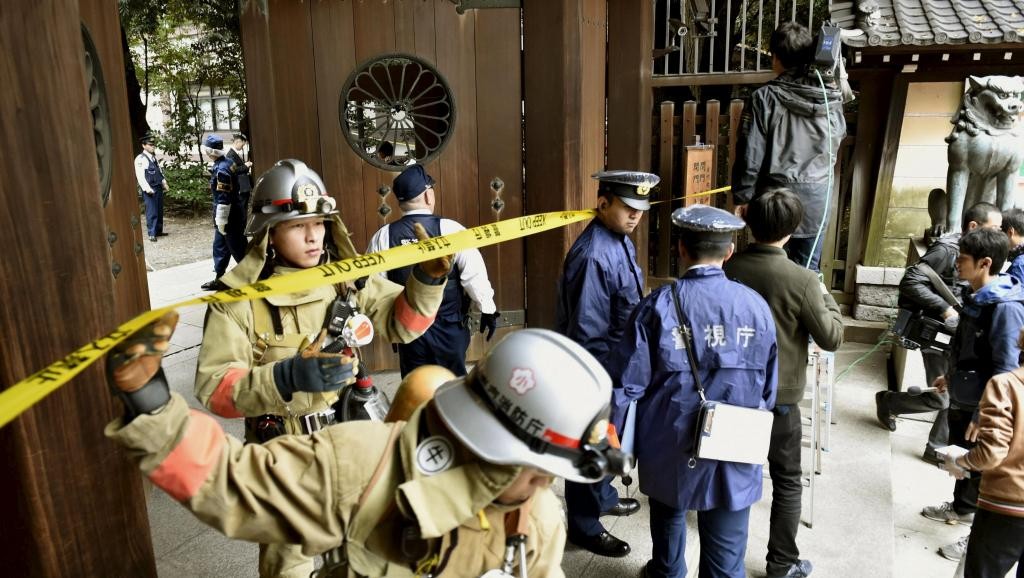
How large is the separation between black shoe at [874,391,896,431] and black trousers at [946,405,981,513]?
3.22ft

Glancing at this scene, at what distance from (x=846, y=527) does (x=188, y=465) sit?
12.6ft

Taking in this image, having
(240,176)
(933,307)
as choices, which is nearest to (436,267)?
(933,307)

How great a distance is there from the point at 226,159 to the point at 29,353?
8.19 m

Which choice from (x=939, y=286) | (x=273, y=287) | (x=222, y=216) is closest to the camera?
(x=273, y=287)

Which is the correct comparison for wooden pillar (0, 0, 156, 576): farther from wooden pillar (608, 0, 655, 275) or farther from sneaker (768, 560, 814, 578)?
wooden pillar (608, 0, 655, 275)

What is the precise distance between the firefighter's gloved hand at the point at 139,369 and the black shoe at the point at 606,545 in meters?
2.79

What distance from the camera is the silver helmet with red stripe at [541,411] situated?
1.51m

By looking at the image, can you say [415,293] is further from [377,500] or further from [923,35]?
[923,35]

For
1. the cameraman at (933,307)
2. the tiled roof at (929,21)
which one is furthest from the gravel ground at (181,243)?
the cameraman at (933,307)

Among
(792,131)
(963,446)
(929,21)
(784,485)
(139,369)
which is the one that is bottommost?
(963,446)

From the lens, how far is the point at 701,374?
289cm

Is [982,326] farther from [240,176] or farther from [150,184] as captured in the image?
[150,184]

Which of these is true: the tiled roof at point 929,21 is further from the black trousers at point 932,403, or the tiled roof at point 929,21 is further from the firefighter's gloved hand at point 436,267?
the firefighter's gloved hand at point 436,267

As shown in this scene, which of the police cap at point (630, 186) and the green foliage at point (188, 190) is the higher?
the police cap at point (630, 186)
